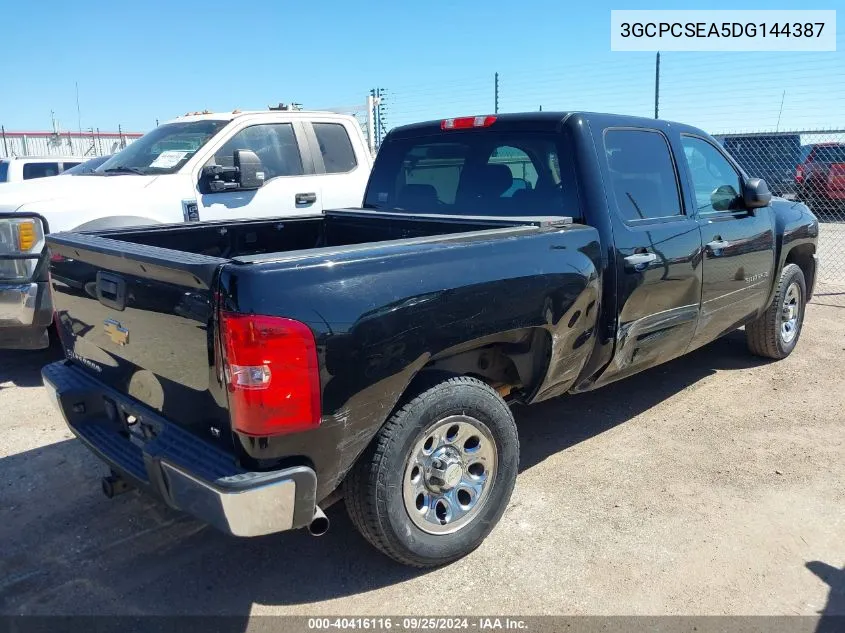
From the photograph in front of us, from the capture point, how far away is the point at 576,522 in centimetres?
333

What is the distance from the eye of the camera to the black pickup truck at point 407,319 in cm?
231

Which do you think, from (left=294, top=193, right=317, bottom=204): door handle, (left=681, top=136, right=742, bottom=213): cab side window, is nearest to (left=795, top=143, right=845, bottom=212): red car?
(left=681, top=136, right=742, bottom=213): cab side window

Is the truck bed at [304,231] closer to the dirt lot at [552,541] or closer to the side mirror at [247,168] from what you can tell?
the dirt lot at [552,541]

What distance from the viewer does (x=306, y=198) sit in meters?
6.75

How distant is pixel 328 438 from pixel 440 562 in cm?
89

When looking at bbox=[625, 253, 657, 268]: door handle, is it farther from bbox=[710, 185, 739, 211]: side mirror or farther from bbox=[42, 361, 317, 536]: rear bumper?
bbox=[42, 361, 317, 536]: rear bumper

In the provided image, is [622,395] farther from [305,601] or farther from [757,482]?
[305,601]

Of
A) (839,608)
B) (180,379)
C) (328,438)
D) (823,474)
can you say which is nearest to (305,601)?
(328,438)

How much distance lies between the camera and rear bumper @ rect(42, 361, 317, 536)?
2250mm

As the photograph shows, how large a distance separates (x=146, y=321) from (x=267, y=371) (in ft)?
2.20

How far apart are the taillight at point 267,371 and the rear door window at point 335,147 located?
16.5 feet

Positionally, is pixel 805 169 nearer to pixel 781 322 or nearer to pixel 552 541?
pixel 781 322

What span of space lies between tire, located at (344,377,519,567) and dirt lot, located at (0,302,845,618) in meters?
0.18

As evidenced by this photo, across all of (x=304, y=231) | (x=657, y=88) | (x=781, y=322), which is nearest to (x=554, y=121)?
(x=304, y=231)
